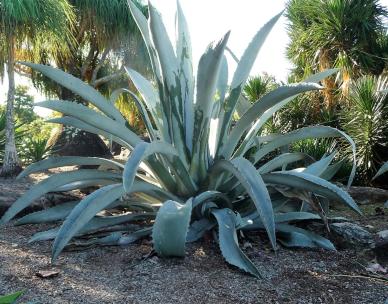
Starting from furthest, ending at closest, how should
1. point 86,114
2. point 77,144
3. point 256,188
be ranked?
point 77,144, point 86,114, point 256,188

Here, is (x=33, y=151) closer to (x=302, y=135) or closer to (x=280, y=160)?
(x=280, y=160)

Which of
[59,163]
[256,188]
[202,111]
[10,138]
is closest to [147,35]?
[202,111]

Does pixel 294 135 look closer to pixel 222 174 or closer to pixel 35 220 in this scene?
pixel 222 174

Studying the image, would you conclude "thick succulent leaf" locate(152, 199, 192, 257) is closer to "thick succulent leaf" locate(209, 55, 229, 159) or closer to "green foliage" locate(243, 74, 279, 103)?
"thick succulent leaf" locate(209, 55, 229, 159)

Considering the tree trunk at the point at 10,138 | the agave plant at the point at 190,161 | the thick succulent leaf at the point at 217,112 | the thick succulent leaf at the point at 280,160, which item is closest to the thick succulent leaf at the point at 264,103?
the agave plant at the point at 190,161

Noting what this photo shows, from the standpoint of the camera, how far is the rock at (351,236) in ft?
9.54

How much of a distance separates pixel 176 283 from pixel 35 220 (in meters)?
1.45

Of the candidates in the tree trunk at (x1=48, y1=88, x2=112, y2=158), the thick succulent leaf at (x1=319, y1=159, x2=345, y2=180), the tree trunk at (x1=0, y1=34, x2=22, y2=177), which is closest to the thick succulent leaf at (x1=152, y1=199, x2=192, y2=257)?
the thick succulent leaf at (x1=319, y1=159, x2=345, y2=180)

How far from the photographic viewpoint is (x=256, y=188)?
2.47 m

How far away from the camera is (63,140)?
1148 cm

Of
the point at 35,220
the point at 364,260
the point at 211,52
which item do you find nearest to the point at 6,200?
the point at 35,220

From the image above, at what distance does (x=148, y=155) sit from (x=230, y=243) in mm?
681

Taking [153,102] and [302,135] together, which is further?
[153,102]

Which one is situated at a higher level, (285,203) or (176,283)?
(285,203)
